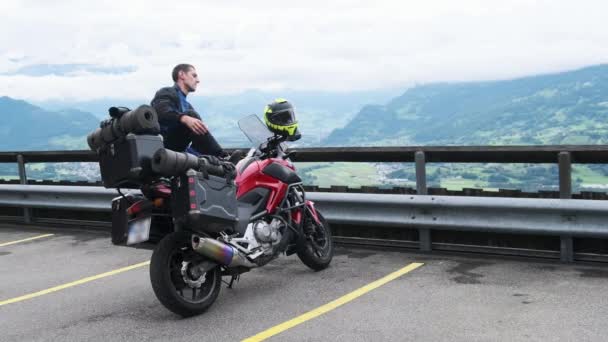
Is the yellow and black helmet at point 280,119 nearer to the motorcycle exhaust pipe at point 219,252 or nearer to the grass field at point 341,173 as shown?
the motorcycle exhaust pipe at point 219,252

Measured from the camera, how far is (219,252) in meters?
5.31

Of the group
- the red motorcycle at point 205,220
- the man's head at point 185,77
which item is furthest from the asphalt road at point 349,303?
the man's head at point 185,77

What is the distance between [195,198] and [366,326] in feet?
4.88

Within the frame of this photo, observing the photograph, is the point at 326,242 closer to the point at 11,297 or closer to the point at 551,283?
the point at 551,283

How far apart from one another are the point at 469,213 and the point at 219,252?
9.22ft

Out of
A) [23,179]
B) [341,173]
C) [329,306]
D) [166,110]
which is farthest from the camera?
[341,173]

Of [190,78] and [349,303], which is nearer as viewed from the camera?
[349,303]

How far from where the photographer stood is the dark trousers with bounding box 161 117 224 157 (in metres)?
6.41

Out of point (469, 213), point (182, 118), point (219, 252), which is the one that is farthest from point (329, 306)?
point (469, 213)

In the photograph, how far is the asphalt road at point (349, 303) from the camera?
4727 millimetres

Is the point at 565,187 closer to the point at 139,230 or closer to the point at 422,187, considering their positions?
the point at 422,187

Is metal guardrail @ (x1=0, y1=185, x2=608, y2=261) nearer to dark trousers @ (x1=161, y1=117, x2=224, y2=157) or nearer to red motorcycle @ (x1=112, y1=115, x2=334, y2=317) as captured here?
red motorcycle @ (x1=112, y1=115, x2=334, y2=317)

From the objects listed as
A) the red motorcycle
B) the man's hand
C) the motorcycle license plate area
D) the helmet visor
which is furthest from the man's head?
the motorcycle license plate area

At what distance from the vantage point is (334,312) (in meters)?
5.24
